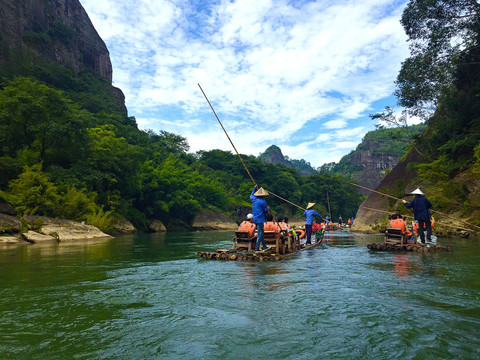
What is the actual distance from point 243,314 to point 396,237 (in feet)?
30.0

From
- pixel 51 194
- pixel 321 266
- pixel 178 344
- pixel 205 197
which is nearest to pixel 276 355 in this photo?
pixel 178 344

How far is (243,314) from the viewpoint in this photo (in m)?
4.29

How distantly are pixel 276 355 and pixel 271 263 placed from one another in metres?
6.18

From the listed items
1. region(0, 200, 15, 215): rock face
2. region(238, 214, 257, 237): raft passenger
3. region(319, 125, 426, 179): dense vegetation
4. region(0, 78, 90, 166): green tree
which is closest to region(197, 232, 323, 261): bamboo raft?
region(238, 214, 257, 237): raft passenger

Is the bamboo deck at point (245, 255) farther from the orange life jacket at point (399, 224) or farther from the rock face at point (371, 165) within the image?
the rock face at point (371, 165)

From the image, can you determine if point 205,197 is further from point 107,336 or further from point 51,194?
point 107,336

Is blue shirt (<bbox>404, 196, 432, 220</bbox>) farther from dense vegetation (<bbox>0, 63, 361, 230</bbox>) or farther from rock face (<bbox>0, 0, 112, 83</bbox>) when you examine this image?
rock face (<bbox>0, 0, 112, 83</bbox>)

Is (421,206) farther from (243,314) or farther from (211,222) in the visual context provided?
(211,222)

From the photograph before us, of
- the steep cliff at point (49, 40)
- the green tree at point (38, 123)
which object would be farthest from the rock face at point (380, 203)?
the steep cliff at point (49, 40)

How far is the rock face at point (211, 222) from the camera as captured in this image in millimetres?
42472

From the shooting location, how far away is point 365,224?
29719mm

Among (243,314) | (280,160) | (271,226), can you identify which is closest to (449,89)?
(271,226)

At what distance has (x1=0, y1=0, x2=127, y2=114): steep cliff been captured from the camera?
Result: 136 feet

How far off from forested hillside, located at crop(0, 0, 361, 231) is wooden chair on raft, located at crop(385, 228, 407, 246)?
1791cm
